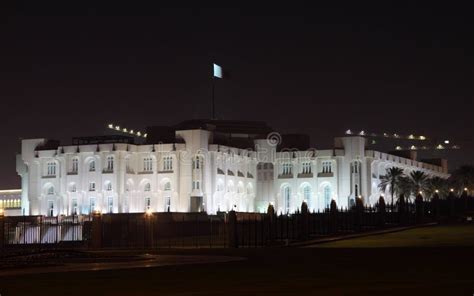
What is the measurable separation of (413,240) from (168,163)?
74510 millimetres

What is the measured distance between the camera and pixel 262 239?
1811 inches

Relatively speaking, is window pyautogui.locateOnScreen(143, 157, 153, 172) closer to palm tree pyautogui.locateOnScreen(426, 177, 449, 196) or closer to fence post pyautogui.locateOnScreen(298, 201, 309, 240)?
palm tree pyautogui.locateOnScreen(426, 177, 449, 196)

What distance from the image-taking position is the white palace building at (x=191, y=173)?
375 ft

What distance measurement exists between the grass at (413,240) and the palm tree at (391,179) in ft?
226

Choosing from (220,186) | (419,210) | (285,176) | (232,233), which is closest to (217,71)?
(285,176)

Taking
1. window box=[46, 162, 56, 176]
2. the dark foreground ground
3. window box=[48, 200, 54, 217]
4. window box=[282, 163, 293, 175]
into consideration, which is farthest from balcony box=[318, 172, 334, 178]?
the dark foreground ground

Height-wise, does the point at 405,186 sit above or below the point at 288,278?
above

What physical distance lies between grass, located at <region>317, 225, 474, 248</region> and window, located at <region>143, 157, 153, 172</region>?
223 feet

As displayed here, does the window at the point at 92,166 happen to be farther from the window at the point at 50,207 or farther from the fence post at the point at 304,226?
the fence post at the point at 304,226

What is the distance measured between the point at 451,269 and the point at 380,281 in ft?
13.3

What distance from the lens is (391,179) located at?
401 feet

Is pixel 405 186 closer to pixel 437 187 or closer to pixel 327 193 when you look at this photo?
pixel 437 187

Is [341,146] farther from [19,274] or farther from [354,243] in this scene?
[19,274]

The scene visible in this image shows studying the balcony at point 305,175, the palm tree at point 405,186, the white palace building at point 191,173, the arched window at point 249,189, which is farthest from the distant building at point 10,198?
the palm tree at point 405,186
